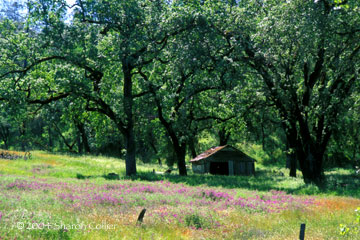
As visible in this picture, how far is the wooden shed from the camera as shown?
4328 centimetres

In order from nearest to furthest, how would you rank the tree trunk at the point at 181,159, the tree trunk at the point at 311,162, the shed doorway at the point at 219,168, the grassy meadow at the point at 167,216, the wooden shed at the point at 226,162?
the grassy meadow at the point at 167,216 < the tree trunk at the point at 311,162 < the tree trunk at the point at 181,159 < the wooden shed at the point at 226,162 < the shed doorway at the point at 219,168

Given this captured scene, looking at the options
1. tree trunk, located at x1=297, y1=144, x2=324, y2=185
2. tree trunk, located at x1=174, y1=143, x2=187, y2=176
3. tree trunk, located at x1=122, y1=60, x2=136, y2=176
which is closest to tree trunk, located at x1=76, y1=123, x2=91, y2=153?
tree trunk, located at x1=174, y1=143, x2=187, y2=176

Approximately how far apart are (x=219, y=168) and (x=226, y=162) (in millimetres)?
1468

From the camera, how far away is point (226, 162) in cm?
4469

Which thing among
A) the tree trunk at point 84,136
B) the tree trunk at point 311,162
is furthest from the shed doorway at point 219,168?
the tree trunk at point 84,136

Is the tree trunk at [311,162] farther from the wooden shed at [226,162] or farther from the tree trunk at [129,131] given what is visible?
the wooden shed at [226,162]

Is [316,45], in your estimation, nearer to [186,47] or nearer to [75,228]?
[186,47]

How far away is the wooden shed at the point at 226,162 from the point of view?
4328cm

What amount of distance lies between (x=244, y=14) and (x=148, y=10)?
797 cm

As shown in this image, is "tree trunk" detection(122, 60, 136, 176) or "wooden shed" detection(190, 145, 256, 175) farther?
"wooden shed" detection(190, 145, 256, 175)

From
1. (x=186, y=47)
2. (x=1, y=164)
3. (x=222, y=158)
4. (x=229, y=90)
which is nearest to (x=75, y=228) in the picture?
(x=186, y=47)

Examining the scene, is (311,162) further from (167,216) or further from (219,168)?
(219,168)

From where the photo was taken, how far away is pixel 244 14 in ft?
73.3

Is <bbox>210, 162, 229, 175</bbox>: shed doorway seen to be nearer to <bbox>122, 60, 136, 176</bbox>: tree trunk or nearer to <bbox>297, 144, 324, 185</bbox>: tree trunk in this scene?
<bbox>122, 60, 136, 176</bbox>: tree trunk
